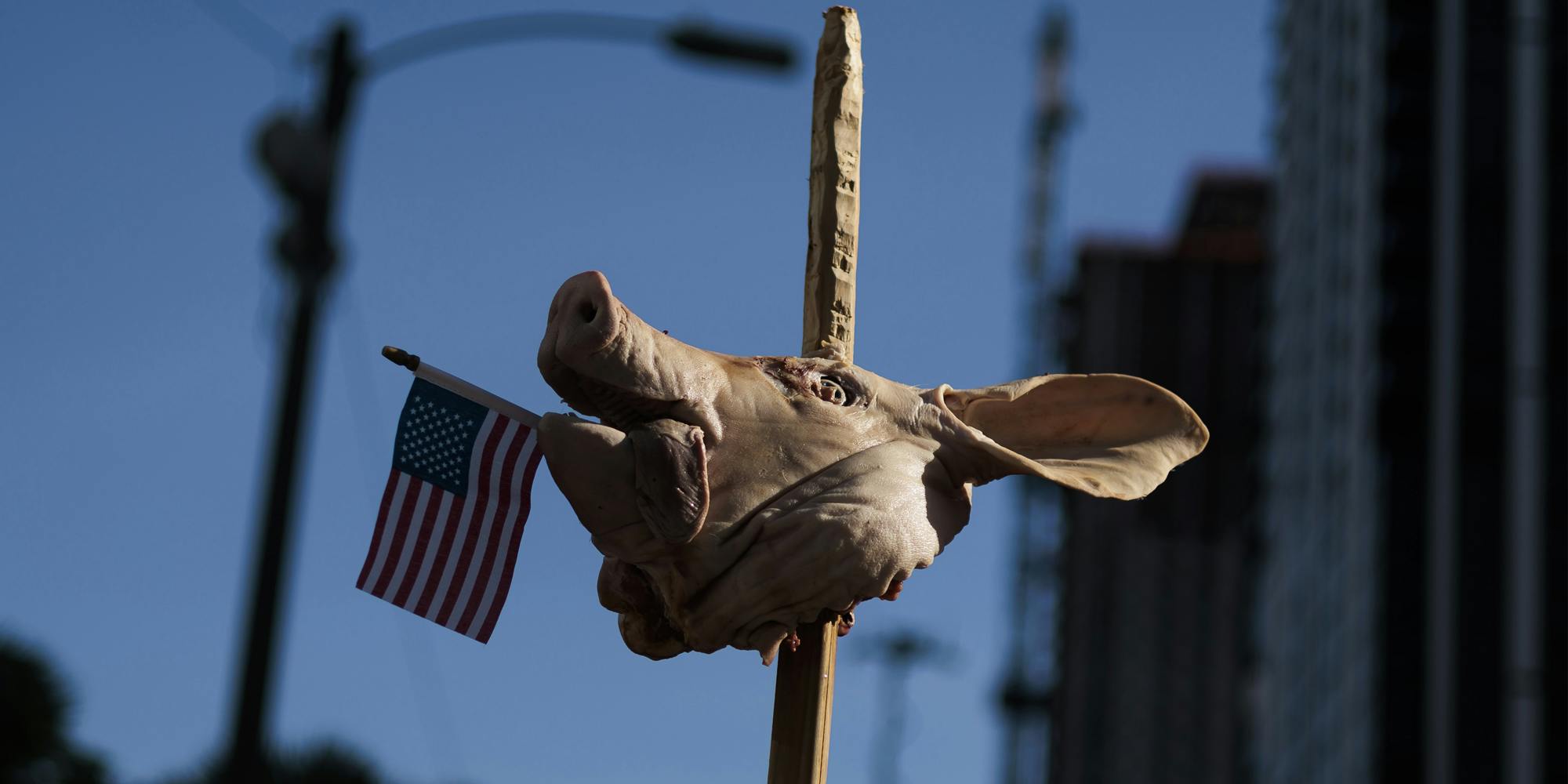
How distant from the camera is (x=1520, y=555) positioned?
52125 millimetres

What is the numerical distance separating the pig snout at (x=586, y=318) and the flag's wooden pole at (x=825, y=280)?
0.91 meters

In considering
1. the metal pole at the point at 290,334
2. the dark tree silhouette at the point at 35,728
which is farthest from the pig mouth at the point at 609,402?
the dark tree silhouette at the point at 35,728

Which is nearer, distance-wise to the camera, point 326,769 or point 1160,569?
point 326,769

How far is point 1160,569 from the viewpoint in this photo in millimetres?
116750

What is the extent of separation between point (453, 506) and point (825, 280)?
1.15 meters

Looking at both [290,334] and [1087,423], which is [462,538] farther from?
[290,334]

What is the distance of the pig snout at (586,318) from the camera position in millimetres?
5246

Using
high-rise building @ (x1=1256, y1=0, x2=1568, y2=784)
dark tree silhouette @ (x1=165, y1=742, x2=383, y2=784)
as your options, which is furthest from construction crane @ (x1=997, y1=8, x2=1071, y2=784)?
dark tree silhouette @ (x1=165, y1=742, x2=383, y2=784)

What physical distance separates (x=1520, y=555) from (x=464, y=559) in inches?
1933

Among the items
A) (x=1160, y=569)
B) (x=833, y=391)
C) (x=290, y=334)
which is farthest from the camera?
(x=1160, y=569)

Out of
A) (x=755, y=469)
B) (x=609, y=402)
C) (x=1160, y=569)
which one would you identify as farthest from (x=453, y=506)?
(x=1160, y=569)

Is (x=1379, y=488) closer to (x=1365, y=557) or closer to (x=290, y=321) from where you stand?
(x=1365, y=557)

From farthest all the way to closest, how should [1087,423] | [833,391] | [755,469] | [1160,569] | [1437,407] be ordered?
1. [1160,569]
2. [1437,407]
3. [1087,423]
4. [833,391]
5. [755,469]

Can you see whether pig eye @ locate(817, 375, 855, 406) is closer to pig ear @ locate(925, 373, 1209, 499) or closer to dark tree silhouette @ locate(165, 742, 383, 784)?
pig ear @ locate(925, 373, 1209, 499)
